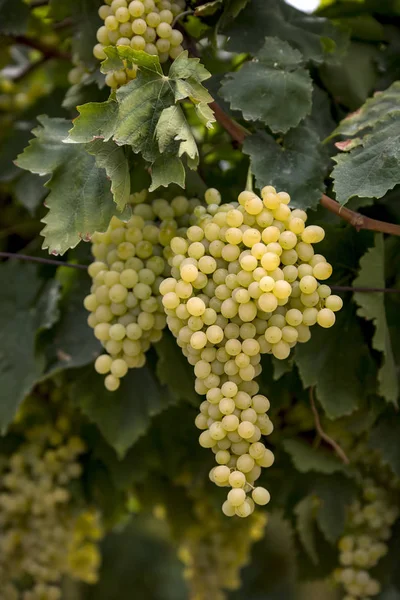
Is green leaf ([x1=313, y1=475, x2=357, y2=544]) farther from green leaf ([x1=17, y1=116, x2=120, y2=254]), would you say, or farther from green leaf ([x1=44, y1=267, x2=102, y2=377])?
green leaf ([x1=17, y1=116, x2=120, y2=254])

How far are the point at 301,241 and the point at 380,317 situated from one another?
232 millimetres

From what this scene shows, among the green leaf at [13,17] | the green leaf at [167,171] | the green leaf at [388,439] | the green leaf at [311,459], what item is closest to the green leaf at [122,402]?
the green leaf at [311,459]

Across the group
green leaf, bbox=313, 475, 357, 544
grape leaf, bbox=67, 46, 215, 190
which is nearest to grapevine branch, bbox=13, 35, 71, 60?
grape leaf, bbox=67, 46, 215, 190

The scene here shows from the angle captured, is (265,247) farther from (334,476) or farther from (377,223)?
(334,476)

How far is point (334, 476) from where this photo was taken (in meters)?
1.09

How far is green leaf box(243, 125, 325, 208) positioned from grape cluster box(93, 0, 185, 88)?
14cm

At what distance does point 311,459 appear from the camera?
3.35ft

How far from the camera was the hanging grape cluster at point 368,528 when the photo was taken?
1090 millimetres

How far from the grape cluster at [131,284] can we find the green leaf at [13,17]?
49 cm

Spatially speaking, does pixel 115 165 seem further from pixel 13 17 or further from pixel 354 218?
pixel 13 17

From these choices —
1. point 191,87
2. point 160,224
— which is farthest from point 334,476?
point 191,87

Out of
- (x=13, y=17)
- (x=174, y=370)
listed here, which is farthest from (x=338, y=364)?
(x=13, y=17)

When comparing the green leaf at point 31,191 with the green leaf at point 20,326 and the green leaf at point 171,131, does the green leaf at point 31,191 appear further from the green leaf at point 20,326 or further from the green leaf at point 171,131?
the green leaf at point 171,131

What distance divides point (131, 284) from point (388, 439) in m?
0.50
